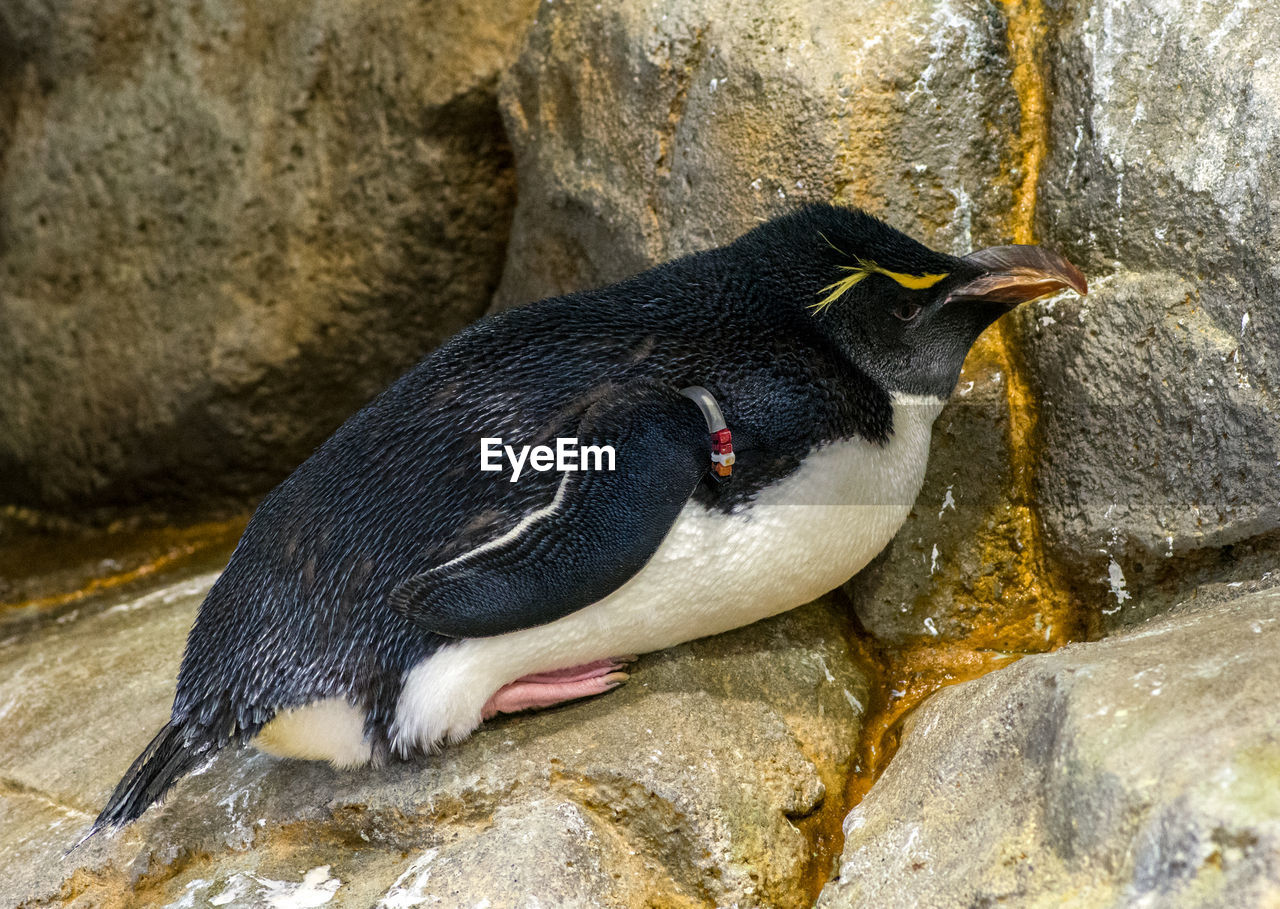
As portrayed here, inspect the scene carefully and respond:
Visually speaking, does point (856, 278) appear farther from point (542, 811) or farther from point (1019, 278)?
point (542, 811)

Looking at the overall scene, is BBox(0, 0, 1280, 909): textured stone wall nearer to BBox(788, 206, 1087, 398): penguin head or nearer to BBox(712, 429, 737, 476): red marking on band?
BBox(788, 206, 1087, 398): penguin head

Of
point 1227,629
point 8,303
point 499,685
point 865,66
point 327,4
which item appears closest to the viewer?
point 1227,629

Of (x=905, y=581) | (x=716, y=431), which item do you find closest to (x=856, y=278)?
(x=716, y=431)

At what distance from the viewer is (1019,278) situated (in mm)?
2002

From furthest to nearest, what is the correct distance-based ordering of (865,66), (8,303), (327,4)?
(8,303) → (327,4) → (865,66)

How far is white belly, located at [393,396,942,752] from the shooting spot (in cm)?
186

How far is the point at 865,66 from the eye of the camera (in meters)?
2.26

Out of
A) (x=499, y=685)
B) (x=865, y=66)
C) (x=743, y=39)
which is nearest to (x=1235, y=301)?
(x=865, y=66)

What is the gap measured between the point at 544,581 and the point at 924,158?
1.18 m

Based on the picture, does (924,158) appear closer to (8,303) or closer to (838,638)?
(838,638)

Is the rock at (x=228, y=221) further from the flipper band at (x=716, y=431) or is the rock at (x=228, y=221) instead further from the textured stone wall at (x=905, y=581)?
the flipper band at (x=716, y=431)

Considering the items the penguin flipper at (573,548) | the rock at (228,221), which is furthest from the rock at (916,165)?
the rock at (228,221)

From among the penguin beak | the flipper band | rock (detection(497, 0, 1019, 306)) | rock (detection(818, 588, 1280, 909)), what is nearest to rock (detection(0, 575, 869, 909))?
rock (detection(818, 588, 1280, 909))

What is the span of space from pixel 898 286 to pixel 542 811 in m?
1.06
